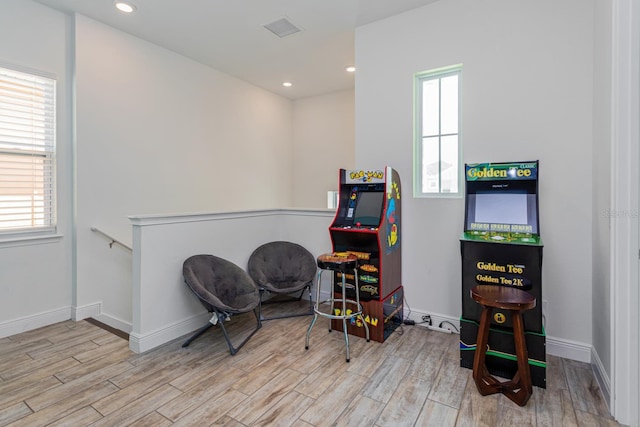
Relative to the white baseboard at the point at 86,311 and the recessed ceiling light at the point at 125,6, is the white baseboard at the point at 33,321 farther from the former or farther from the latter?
the recessed ceiling light at the point at 125,6

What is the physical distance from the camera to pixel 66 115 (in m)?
3.39

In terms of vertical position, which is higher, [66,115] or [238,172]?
[66,115]

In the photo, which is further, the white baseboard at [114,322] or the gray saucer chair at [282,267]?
the gray saucer chair at [282,267]

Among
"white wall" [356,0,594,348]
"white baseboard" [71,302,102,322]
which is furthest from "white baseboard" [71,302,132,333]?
"white wall" [356,0,594,348]

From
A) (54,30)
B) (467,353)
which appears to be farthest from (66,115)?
(467,353)

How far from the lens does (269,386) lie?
88.5 inches

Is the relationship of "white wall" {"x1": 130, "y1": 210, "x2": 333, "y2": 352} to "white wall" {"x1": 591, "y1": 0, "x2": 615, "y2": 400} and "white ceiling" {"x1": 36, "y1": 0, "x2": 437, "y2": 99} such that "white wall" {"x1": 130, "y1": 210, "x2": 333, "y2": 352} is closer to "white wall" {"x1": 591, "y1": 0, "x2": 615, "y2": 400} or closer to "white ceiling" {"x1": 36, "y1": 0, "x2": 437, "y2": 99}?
"white ceiling" {"x1": 36, "y1": 0, "x2": 437, "y2": 99}

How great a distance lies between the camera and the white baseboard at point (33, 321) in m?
3.05

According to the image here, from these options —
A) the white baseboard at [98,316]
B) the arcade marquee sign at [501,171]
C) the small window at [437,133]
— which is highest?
the small window at [437,133]

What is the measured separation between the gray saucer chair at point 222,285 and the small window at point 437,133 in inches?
77.8

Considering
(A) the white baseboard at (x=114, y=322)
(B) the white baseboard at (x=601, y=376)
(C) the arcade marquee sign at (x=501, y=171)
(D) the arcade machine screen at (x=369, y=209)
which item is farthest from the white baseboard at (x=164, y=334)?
(B) the white baseboard at (x=601, y=376)

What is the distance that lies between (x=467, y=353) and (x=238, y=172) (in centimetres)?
419

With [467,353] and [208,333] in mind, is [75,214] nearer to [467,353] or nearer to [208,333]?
[208,333]

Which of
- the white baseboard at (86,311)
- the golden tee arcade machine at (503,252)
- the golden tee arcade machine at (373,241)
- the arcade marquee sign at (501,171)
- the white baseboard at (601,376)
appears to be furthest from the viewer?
the white baseboard at (86,311)
